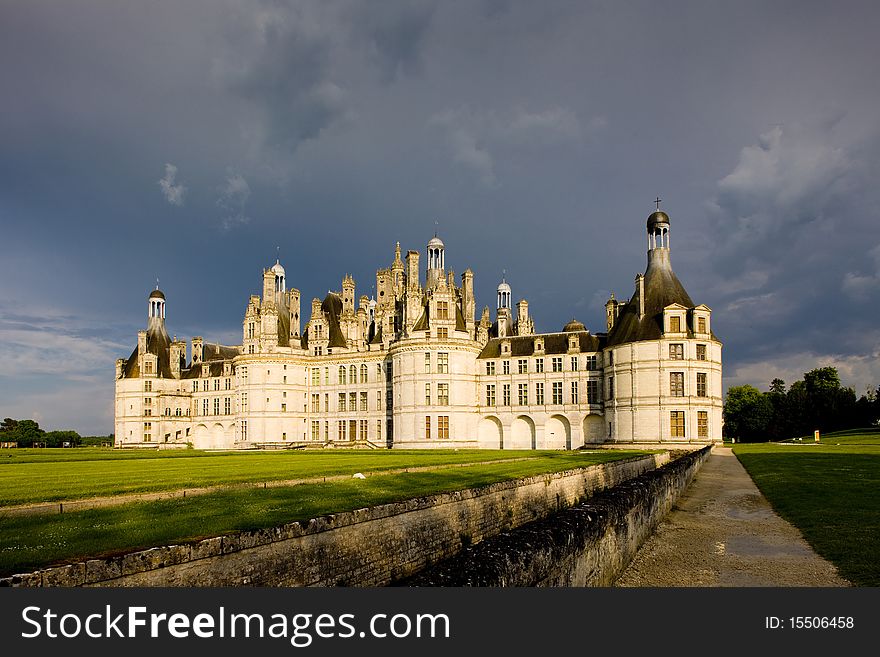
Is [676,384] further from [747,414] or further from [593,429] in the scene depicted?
[747,414]

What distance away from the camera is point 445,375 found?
6312 cm

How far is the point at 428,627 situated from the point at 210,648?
194cm

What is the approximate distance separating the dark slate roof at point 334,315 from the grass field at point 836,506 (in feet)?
166


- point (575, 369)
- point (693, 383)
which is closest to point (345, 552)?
point (693, 383)

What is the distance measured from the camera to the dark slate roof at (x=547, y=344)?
65438mm

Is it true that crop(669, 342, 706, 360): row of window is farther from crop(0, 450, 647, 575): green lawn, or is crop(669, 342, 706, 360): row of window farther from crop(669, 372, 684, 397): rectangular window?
crop(0, 450, 647, 575): green lawn

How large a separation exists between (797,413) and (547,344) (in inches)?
1972

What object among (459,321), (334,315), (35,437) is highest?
(334,315)

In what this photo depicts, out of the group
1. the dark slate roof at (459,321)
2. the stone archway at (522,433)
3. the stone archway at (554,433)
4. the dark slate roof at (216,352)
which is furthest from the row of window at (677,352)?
the dark slate roof at (216,352)

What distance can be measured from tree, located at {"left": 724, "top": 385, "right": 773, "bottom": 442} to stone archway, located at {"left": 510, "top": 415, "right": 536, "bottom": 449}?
43.7 meters

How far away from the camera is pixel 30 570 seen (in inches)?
313

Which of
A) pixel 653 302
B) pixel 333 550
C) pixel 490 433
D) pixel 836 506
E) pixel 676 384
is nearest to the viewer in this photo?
pixel 333 550

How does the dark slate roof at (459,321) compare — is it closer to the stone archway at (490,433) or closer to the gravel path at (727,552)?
the stone archway at (490,433)

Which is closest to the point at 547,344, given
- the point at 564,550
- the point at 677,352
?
the point at 677,352
